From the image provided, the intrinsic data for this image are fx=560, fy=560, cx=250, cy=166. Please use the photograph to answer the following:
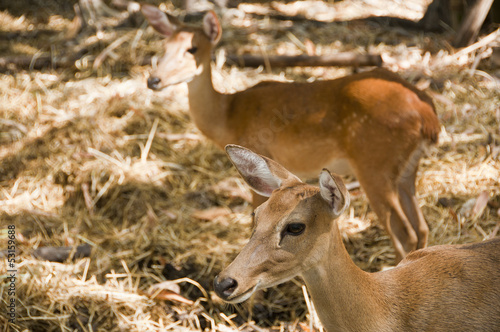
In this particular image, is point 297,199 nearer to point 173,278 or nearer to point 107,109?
point 173,278

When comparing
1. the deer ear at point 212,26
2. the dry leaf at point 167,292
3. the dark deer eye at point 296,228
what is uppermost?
the dark deer eye at point 296,228

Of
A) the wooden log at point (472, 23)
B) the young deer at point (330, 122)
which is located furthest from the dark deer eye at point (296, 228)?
the wooden log at point (472, 23)

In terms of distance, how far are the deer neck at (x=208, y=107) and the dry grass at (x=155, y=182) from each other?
2.30 feet

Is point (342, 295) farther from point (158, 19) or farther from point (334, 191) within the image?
point (158, 19)

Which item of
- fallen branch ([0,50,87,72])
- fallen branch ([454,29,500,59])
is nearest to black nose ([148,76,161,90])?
fallen branch ([0,50,87,72])

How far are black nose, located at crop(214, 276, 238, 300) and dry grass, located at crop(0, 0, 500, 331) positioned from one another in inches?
57.8

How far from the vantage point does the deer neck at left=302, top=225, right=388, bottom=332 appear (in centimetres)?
257

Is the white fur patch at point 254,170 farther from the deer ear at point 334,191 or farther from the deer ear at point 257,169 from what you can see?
the deer ear at point 334,191

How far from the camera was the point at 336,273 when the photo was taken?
257cm

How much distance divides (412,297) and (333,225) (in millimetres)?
554

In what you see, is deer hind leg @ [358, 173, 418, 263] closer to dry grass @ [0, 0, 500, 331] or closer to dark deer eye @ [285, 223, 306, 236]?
dry grass @ [0, 0, 500, 331]

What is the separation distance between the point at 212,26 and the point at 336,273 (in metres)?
2.94

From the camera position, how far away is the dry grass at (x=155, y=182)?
3982 millimetres

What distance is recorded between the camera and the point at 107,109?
6.09 metres
